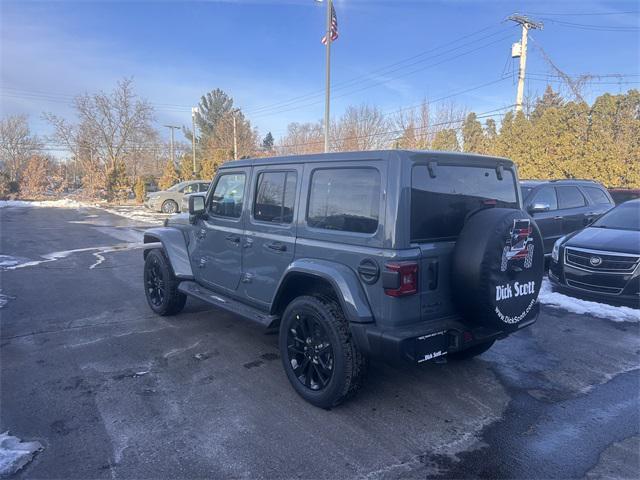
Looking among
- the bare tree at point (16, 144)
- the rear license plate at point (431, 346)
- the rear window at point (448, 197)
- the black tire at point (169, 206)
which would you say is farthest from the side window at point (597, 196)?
the bare tree at point (16, 144)

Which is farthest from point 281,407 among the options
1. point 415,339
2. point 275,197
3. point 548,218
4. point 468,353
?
point 548,218

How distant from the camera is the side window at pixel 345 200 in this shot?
10.4 feet

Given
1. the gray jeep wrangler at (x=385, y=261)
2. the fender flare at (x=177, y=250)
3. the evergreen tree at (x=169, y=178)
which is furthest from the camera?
the evergreen tree at (x=169, y=178)

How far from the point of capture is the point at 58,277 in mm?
7953

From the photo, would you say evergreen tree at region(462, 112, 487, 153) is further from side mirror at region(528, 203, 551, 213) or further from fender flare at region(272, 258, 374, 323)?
fender flare at region(272, 258, 374, 323)

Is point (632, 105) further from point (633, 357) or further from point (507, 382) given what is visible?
point (507, 382)

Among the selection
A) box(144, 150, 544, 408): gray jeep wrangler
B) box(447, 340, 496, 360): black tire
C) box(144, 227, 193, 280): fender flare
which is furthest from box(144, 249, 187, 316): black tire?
box(447, 340, 496, 360): black tire

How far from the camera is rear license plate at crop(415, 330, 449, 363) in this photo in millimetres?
2990

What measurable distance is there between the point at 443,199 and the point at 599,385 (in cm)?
232

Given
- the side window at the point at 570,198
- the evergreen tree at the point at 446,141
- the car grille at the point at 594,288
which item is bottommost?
the car grille at the point at 594,288

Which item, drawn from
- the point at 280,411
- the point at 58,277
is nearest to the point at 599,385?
the point at 280,411

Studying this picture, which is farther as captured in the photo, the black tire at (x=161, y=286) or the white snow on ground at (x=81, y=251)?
the white snow on ground at (x=81, y=251)

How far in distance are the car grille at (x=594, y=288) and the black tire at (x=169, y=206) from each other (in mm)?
18781

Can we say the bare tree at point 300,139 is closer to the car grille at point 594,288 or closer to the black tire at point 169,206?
the black tire at point 169,206
